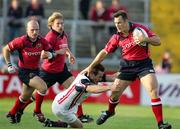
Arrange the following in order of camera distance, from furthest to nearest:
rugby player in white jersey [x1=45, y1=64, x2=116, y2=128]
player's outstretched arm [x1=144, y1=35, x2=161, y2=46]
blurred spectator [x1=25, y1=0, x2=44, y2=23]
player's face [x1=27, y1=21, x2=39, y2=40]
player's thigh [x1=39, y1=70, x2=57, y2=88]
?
1. blurred spectator [x1=25, y1=0, x2=44, y2=23]
2. player's thigh [x1=39, y1=70, x2=57, y2=88]
3. player's face [x1=27, y1=21, x2=39, y2=40]
4. player's outstretched arm [x1=144, y1=35, x2=161, y2=46]
5. rugby player in white jersey [x1=45, y1=64, x2=116, y2=128]

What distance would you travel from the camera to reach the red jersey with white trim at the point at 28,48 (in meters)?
15.0

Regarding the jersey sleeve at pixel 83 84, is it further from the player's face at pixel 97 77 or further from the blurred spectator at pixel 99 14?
the blurred spectator at pixel 99 14

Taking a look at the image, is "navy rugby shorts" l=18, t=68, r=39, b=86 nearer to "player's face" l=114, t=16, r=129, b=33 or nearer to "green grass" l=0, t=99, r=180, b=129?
"green grass" l=0, t=99, r=180, b=129

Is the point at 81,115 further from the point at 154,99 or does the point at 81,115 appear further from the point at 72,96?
the point at 72,96

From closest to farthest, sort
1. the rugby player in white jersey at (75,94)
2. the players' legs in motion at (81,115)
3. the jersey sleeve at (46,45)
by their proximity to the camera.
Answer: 1. the rugby player in white jersey at (75,94)
2. the jersey sleeve at (46,45)
3. the players' legs in motion at (81,115)

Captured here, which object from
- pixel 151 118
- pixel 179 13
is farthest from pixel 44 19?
pixel 179 13

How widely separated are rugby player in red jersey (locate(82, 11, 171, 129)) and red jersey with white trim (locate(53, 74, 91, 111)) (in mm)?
713

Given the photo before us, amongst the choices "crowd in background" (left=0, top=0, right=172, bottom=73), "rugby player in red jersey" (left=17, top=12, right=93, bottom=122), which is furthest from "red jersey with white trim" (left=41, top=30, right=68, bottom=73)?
"crowd in background" (left=0, top=0, right=172, bottom=73)

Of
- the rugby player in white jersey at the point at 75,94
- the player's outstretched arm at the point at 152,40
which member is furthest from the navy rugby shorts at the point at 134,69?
the rugby player in white jersey at the point at 75,94

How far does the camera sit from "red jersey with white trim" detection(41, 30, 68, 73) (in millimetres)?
16094

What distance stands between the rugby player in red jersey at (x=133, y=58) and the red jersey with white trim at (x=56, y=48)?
6.38 ft

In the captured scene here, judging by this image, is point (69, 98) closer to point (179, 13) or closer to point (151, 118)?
point (151, 118)

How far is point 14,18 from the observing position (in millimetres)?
26516

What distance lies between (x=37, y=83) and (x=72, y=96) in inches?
75.6
